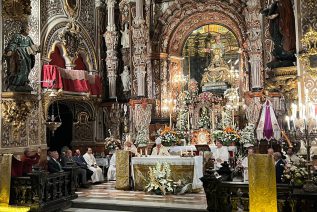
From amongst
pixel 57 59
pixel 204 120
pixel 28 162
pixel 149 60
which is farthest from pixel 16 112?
pixel 204 120

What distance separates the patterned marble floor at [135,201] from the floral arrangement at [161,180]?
0.24 m

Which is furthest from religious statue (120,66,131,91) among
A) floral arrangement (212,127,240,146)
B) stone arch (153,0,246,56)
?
floral arrangement (212,127,240,146)

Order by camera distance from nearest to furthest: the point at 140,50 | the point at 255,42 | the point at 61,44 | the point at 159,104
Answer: the point at 255,42, the point at 61,44, the point at 140,50, the point at 159,104

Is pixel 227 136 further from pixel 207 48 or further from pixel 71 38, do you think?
pixel 71 38

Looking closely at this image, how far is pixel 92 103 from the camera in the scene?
1514 centimetres

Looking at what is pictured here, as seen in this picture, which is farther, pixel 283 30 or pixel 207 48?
pixel 207 48

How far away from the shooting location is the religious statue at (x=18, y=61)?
10750 millimetres

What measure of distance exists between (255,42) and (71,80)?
666 cm

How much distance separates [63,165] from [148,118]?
17.3ft

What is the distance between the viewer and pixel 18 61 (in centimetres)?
1087

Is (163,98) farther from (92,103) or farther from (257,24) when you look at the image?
(257,24)

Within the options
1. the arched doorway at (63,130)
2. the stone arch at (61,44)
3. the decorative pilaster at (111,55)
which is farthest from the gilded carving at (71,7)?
the arched doorway at (63,130)

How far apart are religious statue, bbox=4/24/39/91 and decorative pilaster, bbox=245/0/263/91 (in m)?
7.13

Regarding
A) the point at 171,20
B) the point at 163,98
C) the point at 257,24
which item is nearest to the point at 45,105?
the point at 163,98
